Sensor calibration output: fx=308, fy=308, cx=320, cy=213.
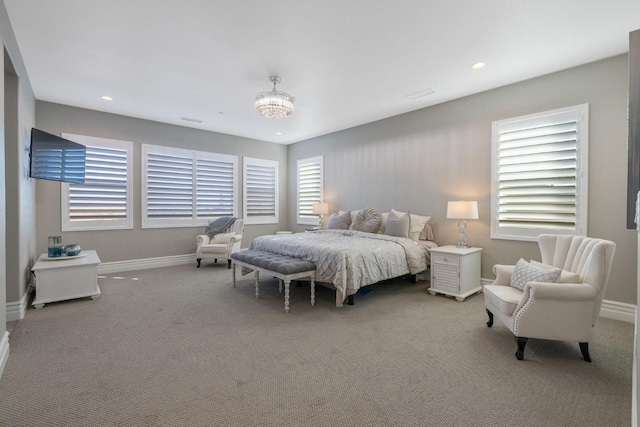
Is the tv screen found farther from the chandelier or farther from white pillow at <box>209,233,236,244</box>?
the chandelier

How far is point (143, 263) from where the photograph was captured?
5660mm

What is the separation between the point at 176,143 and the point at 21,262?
3391mm

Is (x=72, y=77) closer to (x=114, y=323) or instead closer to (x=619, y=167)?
(x=114, y=323)

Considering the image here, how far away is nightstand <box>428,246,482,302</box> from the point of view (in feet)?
12.7

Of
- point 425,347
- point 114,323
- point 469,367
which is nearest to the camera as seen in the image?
point 469,367

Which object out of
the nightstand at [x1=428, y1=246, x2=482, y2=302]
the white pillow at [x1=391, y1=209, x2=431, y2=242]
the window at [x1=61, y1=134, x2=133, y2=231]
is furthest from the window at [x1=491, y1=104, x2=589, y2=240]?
the window at [x1=61, y1=134, x2=133, y2=231]


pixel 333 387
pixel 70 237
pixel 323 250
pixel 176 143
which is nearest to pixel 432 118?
pixel 323 250

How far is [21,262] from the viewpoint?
328 cm

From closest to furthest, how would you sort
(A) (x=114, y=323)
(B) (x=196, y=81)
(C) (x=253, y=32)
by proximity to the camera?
(C) (x=253, y=32), (A) (x=114, y=323), (B) (x=196, y=81)

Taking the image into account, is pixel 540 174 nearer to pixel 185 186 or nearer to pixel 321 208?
pixel 321 208

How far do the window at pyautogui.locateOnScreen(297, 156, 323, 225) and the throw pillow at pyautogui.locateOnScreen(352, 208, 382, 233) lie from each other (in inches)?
69.7

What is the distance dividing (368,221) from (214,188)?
3464 mm

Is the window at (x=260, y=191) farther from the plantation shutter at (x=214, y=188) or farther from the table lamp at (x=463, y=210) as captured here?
the table lamp at (x=463, y=210)

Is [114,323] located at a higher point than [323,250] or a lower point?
lower
